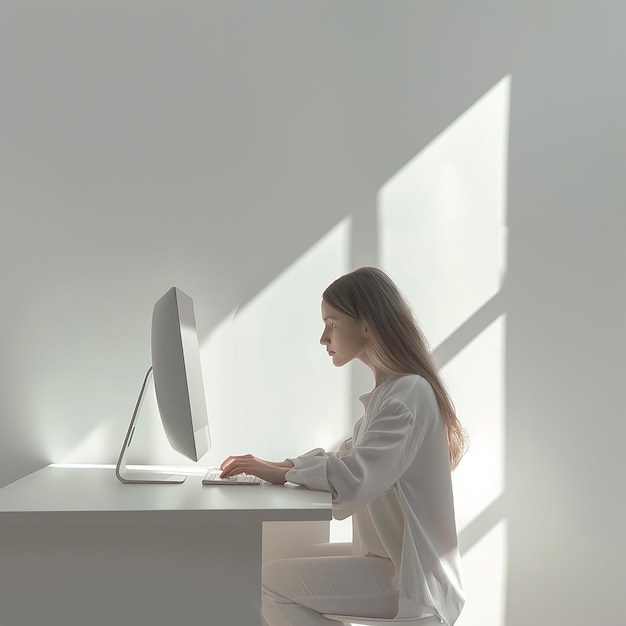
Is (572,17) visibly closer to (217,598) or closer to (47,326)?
(47,326)

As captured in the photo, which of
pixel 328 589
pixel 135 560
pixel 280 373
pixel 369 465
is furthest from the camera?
pixel 280 373

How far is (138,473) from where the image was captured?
6.77 feet

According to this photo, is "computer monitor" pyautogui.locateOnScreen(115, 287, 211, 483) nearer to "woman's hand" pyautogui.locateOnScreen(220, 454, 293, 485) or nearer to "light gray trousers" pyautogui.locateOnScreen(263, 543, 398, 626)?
"woman's hand" pyautogui.locateOnScreen(220, 454, 293, 485)

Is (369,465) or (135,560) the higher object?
(369,465)

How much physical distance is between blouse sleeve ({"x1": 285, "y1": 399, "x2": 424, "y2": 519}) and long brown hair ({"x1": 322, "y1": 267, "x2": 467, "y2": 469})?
0.19 meters

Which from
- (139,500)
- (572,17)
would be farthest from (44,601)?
(572,17)

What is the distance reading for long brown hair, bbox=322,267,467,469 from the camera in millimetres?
1972

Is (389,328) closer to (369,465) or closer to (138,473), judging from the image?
(369,465)

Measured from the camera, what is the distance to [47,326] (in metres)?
2.27

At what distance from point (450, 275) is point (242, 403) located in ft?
2.59

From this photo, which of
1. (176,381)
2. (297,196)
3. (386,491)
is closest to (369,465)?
(386,491)

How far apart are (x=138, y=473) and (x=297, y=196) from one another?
0.98 meters

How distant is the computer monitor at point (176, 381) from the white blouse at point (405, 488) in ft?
0.87

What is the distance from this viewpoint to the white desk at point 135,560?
1478 mm
